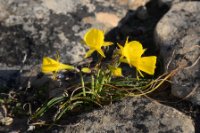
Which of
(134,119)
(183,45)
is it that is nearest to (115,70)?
(134,119)

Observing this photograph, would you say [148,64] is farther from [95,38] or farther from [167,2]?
[167,2]

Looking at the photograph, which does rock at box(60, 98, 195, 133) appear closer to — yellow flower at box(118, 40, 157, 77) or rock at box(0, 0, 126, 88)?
yellow flower at box(118, 40, 157, 77)

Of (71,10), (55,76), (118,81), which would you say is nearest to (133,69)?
(118,81)

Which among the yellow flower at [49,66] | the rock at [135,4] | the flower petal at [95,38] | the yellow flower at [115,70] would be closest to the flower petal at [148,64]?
the yellow flower at [115,70]

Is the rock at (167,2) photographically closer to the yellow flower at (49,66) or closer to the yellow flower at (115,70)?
the yellow flower at (115,70)

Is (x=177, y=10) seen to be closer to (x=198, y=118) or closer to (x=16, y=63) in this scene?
(x=198, y=118)

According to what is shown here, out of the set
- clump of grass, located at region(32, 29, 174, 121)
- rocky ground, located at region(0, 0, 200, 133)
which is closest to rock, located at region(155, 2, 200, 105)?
rocky ground, located at region(0, 0, 200, 133)

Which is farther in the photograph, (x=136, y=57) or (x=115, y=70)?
(x=115, y=70)
